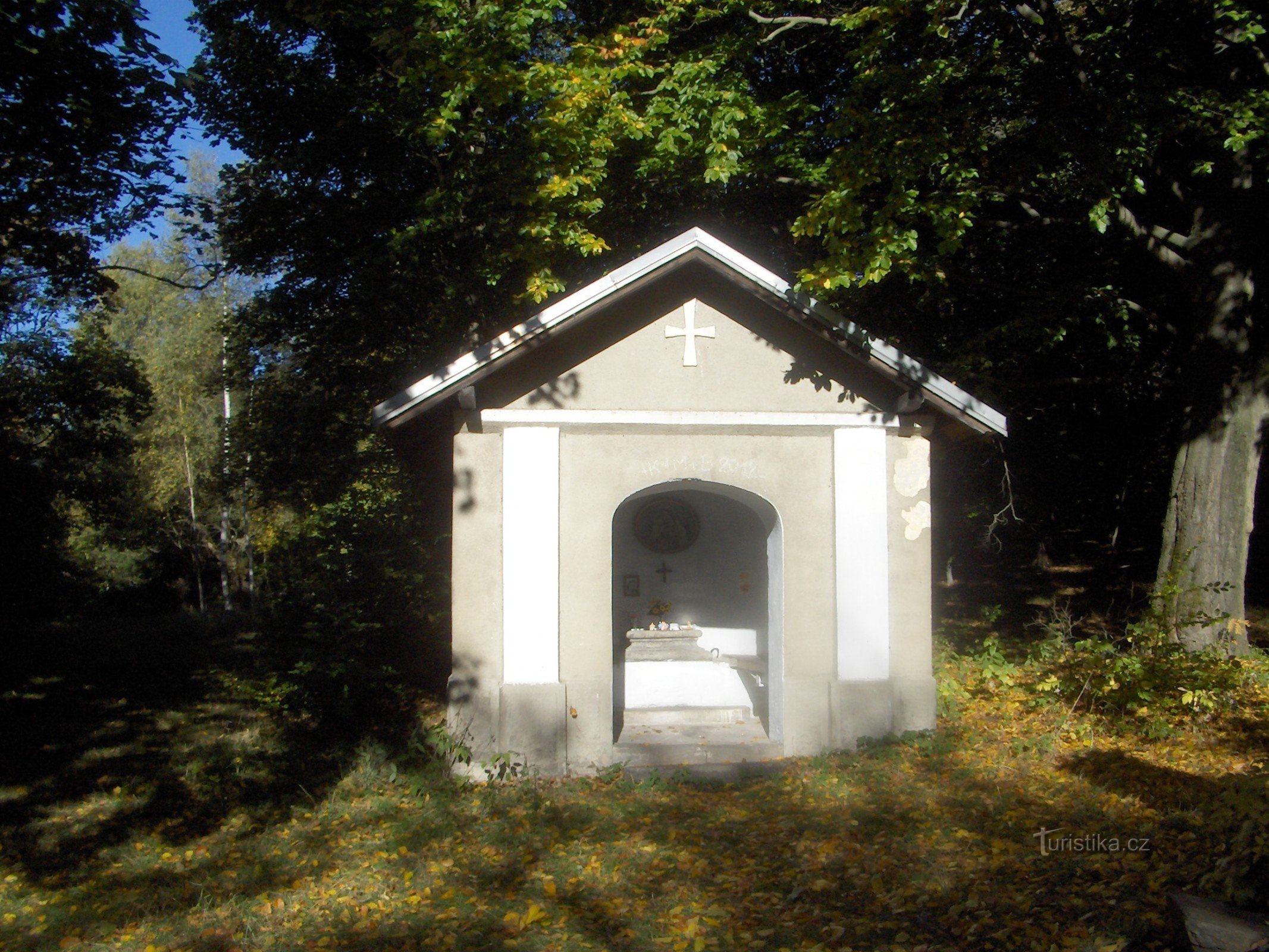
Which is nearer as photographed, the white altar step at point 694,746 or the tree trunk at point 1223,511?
the white altar step at point 694,746

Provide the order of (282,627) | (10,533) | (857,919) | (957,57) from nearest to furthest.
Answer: (857,919) < (957,57) < (282,627) < (10,533)

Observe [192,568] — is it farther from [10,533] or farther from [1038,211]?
[1038,211]

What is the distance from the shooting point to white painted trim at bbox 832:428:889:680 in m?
8.14

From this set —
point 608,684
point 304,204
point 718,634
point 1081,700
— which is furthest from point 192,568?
point 1081,700

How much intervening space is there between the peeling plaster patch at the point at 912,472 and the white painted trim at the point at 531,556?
301cm

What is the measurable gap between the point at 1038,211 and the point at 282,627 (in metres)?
10.4

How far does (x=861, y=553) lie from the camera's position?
26.9ft

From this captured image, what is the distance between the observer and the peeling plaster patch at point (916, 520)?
823cm

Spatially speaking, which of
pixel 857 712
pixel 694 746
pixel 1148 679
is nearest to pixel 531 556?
pixel 694 746

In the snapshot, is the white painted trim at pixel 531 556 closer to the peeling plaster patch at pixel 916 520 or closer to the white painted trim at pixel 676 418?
the white painted trim at pixel 676 418

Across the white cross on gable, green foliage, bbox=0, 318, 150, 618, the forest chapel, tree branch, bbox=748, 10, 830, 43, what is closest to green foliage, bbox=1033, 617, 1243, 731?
the forest chapel

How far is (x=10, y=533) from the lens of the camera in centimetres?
1304

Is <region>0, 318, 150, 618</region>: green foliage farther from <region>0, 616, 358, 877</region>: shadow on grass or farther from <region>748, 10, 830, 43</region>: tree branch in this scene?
<region>748, 10, 830, 43</region>: tree branch

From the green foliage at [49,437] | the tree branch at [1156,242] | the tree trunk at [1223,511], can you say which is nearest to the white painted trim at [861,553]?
the tree trunk at [1223,511]
